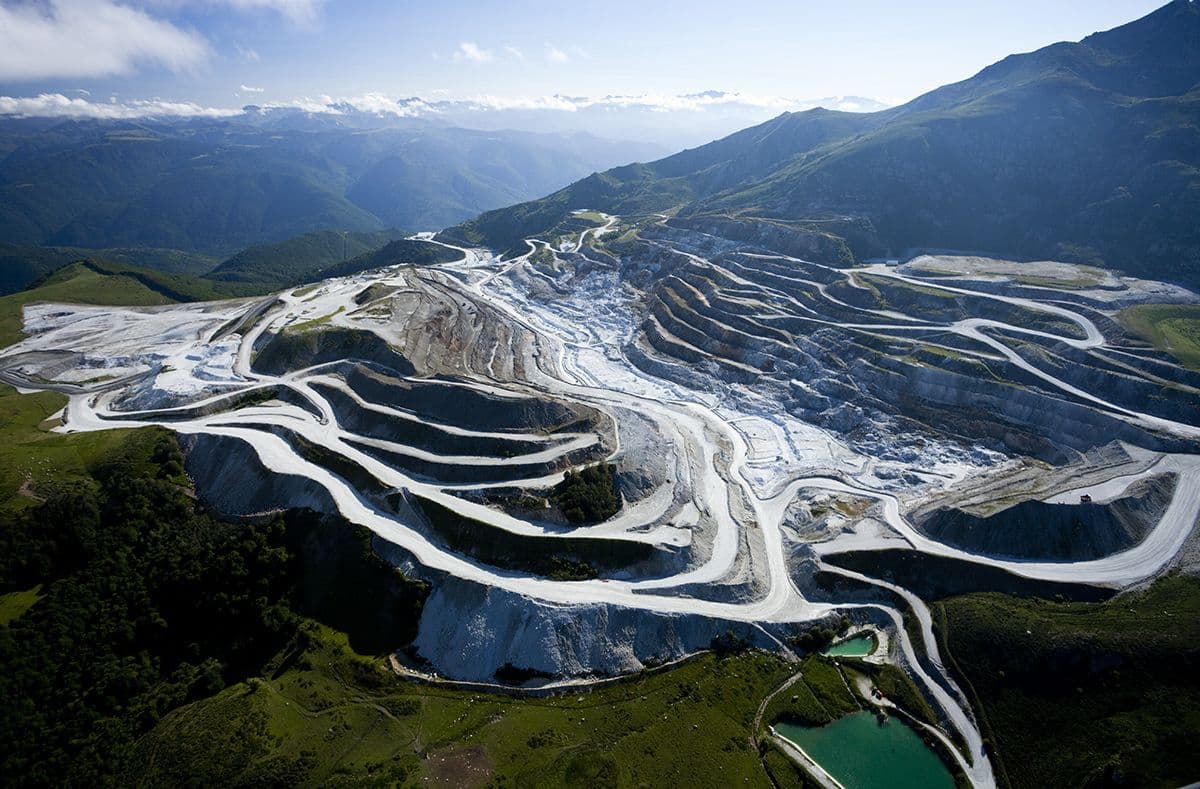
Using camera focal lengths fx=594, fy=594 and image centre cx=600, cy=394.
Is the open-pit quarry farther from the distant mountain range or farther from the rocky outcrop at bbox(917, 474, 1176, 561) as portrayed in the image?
the distant mountain range

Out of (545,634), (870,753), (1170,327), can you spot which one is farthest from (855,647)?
(1170,327)

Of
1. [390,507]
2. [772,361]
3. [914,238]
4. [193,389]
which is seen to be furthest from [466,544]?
[914,238]

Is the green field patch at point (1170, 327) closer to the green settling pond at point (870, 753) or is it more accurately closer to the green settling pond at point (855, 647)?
the green settling pond at point (855, 647)

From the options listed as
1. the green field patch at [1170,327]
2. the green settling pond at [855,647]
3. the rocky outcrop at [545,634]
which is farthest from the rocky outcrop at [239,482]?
the green field patch at [1170,327]

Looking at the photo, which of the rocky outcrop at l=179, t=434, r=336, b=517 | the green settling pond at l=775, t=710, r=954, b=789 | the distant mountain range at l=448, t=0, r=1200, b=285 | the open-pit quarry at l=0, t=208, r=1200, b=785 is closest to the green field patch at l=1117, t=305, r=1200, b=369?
the open-pit quarry at l=0, t=208, r=1200, b=785

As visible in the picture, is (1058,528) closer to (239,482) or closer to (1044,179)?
(239,482)

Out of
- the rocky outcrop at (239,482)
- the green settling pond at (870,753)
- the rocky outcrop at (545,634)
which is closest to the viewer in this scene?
the green settling pond at (870,753)

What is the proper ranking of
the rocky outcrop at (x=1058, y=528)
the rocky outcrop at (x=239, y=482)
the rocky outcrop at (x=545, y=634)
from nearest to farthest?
the rocky outcrop at (x=545, y=634) < the rocky outcrop at (x=1058, y=528) < the rocky outcrop at (x=239, y=482)
